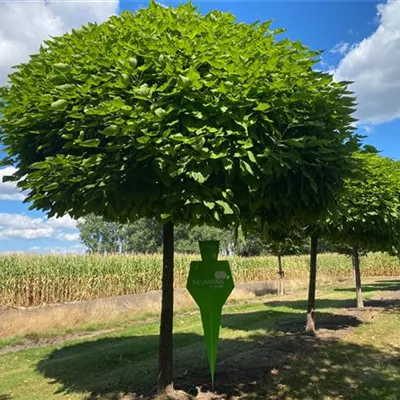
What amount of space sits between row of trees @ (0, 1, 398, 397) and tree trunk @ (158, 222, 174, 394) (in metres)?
0.96

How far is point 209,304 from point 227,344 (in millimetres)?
4355

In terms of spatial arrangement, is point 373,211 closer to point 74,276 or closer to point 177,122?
point 177,122

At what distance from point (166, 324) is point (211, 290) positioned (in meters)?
0.74

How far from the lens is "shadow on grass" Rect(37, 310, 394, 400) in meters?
6.25

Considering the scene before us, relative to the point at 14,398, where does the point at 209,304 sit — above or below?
→ above

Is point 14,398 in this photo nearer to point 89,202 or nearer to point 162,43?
point 89,202

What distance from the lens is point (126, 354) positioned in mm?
9656

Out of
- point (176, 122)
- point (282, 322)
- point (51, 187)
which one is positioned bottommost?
point (282, 322)

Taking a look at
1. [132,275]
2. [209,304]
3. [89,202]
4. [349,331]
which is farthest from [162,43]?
[132,275]

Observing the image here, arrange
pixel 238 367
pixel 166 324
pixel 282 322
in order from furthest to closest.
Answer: pixel 282 322
pixel 238 367
pixel 166 324

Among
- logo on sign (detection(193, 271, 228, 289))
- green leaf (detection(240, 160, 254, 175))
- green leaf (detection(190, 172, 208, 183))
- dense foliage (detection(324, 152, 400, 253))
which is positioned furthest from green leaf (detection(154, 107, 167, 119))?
dense foliage (detection(324, 152, 400, 253))

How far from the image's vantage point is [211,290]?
5.90 meters

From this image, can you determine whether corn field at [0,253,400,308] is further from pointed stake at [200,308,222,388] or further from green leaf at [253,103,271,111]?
green leaf at [253,103,271,111]

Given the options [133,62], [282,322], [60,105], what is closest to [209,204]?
[133,62]
